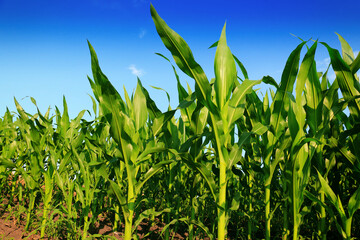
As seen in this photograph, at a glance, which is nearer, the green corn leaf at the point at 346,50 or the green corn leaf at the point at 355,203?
the green corn leaf at the point at 355,203

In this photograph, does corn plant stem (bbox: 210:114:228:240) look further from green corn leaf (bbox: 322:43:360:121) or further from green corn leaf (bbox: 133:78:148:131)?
green corn leaf (bbox: 322:43:360:121)

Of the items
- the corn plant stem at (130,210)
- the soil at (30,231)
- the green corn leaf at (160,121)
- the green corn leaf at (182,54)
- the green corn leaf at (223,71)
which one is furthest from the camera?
the soil at (30,231)

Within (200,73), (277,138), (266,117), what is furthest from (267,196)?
(200,73)

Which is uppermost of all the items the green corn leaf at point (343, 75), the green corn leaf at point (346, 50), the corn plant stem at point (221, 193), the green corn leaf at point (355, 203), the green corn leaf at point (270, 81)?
the green corn leaf at point (346, 50)

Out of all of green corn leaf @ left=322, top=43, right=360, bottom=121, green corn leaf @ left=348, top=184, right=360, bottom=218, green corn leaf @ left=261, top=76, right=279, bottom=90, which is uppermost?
green corn leaf @ left=261, top=76, right=279, bottom=90

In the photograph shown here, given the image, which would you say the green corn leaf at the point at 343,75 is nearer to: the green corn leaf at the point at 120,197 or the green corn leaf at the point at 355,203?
the green corn leaf at the point at 355,203

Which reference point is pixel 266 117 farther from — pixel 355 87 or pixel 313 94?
pixel 355 87

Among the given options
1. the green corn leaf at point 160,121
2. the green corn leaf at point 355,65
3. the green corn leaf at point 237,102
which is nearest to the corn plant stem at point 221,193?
the green corn leaf at point 237,102

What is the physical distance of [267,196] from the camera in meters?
1.78

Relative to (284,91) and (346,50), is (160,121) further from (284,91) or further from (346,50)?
(346,50)

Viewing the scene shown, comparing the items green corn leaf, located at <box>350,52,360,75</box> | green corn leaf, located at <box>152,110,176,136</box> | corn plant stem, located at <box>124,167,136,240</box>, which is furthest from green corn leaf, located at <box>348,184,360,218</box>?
corn plant stem, located at <box>124,167,136,240</box>

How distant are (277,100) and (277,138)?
0.27 metres

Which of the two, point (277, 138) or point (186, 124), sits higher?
point (186, 124)

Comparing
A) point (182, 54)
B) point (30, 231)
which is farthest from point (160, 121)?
point (30, 231)
